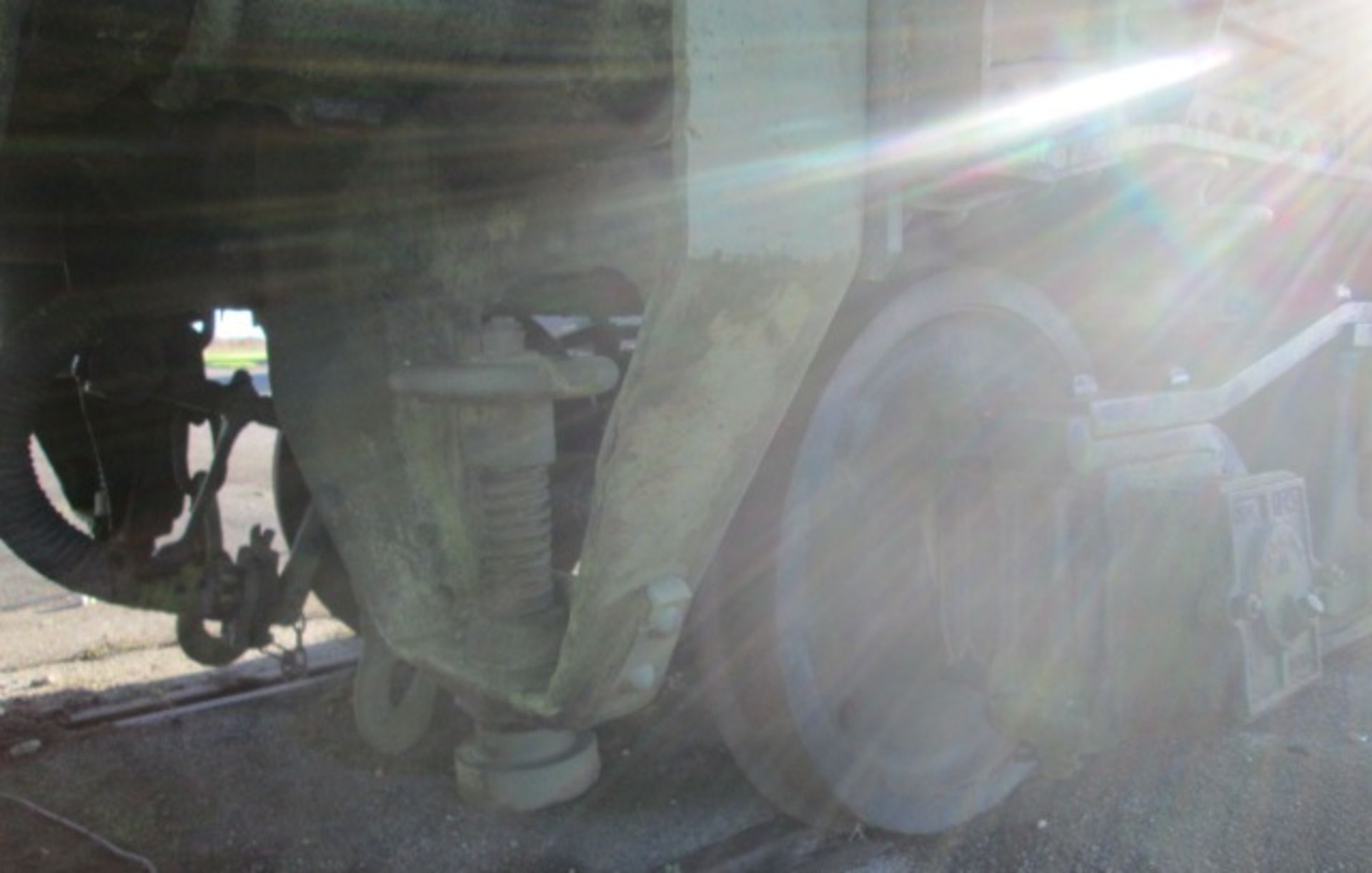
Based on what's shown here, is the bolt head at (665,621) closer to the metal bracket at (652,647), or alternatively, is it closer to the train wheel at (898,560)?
the metal bracket at (652,647)

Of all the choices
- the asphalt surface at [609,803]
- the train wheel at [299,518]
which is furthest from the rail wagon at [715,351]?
the train wheel at [299,518]

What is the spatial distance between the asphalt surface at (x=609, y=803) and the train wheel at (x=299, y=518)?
0.86 feet

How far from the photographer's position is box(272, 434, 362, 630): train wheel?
346 centimetres

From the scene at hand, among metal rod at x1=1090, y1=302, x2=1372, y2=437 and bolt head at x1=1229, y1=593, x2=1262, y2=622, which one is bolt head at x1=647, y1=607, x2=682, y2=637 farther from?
bolt head at x1=1229, y1=593, x2=1262, y2=622

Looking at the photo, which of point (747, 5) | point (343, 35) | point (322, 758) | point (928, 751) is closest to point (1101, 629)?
point (928, 751)

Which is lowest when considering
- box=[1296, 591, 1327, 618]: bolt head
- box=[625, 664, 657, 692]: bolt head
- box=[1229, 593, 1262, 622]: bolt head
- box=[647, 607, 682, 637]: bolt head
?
box=[1296, 591, 1327, 618]: bolt head

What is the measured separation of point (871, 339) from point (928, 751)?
0.98m

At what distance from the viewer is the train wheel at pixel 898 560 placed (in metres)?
2.14

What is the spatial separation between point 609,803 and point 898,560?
0.92 meters

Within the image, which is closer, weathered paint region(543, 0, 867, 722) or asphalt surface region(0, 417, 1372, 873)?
weathered paint region(543, 0, 867, 722)

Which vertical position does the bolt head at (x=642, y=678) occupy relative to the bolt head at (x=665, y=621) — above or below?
below

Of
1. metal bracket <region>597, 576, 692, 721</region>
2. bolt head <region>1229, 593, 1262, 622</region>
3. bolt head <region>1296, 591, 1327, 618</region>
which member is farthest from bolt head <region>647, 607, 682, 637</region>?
bolt head <region>1296, 591, 1327, 618</region>

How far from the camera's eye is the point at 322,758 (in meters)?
3.05

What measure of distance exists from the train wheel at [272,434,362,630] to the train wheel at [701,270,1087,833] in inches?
66.2
